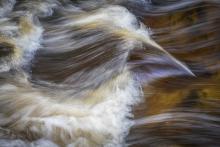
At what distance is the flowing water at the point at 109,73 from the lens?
3012 mm

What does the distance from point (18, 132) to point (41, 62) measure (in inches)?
36.1

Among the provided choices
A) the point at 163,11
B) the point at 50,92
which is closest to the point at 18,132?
the point at 50,92

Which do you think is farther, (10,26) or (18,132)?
(10,26)

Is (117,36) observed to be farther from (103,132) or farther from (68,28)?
(103,132)

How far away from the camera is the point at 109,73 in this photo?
349cm

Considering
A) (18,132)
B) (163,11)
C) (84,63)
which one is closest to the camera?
(18,132)

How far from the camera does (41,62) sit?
12.1ft

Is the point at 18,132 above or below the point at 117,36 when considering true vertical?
below

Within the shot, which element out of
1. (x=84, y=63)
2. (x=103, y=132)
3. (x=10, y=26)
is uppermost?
(x=10, y=26)

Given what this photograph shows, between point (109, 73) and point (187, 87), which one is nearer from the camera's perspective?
point (187, 87)

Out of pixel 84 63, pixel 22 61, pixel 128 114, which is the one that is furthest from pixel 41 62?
pixel 128 114

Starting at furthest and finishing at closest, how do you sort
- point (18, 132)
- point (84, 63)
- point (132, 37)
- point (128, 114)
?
point (132, 37), point (84, 63), point (128, 114), point (18, 132)

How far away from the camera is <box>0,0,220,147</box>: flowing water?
3.01 metres

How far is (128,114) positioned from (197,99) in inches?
22.8
